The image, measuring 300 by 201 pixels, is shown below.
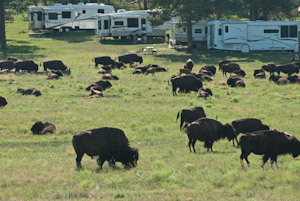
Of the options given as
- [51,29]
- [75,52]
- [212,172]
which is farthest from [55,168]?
[51,29]

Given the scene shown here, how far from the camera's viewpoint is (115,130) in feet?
43.4

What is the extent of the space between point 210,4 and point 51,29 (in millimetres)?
25234

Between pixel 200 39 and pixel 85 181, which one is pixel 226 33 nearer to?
pixel 200 39

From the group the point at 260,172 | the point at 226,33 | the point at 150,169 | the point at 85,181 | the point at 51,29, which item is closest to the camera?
the point at 85,181

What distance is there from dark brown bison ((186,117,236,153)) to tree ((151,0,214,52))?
37901mm

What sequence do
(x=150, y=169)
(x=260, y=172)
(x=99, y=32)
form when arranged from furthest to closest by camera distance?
1. (x=99, y=32)
2. (x=150, y=169)
3. (x=260, y=172)

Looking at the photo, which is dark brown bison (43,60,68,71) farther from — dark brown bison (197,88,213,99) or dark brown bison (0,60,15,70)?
dark brown bison (197,88,213,99)

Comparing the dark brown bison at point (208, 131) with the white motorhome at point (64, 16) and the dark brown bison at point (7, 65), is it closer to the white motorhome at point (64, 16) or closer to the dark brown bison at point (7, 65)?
the dark brown bison at point (7, 65)

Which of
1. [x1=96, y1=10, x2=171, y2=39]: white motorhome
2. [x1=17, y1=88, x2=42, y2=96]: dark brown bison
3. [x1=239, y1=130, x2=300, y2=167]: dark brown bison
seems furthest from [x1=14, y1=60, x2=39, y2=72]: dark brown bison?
[x1=96, y1=10, x2=171, y2=39]: white motorhome

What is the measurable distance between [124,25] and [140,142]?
159ft

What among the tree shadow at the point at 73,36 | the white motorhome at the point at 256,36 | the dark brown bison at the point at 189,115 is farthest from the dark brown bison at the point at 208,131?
the tree shadow at the point at 73,36

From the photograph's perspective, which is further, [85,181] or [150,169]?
[150,169]

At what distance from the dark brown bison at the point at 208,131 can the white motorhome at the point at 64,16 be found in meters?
58.3

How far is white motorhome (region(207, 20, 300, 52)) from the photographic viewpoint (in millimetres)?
53344
